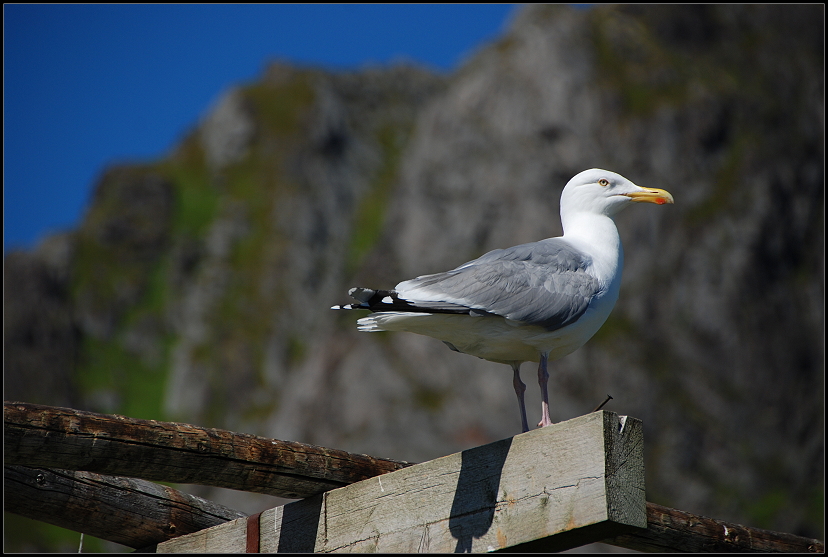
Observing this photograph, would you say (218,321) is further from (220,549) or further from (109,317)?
(220,549)

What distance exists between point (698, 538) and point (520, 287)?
66.1 inches

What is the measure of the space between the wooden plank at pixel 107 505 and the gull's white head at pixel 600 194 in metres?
2.80

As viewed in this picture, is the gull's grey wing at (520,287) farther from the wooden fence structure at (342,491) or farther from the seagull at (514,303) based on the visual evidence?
the wooden fence structure at (342,491)

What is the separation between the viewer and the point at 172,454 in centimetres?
362

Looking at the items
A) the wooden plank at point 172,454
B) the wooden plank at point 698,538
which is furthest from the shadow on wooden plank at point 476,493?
the wooden plank at point 698,538

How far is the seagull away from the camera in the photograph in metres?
3.98

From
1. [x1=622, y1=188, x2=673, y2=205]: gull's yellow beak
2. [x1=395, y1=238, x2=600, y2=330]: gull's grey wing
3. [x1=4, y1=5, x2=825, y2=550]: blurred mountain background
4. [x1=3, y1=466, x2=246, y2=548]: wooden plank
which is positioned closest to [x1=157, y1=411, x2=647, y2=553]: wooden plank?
[x1=3, y1=466, x2=246, y2=548]: wooden plank

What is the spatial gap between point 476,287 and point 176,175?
2317 inches

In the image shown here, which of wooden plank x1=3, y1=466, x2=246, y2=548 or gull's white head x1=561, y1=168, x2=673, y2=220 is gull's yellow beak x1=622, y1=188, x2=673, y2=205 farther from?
wooden plank x1=3, y1=466, x2=246, y2=548

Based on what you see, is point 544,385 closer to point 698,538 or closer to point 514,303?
point 514,303

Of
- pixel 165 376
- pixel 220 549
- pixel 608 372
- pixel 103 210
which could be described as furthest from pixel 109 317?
pixel 220 549

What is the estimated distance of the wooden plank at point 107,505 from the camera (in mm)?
4012

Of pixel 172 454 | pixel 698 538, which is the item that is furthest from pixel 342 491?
pixel 698 538

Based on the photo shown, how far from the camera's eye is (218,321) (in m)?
51.5
